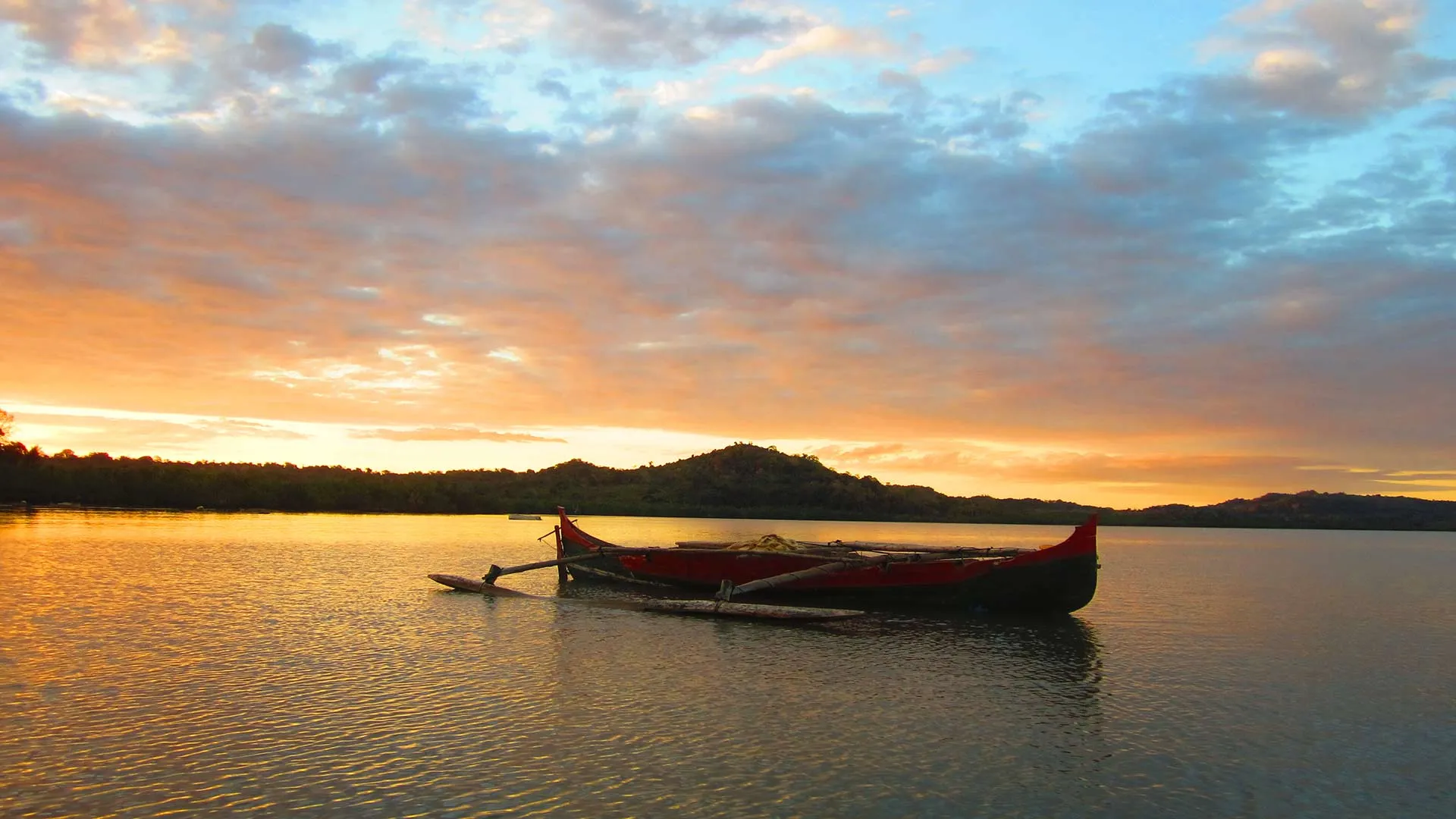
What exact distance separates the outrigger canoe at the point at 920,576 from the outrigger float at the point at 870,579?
3 cm

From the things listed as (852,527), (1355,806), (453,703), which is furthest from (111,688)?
(852,527)

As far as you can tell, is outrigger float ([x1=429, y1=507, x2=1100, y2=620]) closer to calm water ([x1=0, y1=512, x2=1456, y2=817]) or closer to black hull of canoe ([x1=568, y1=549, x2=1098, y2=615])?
black hull of canoe ([x1=568, y1=549, x2=1098, y2=615])

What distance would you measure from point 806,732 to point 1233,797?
6045mm

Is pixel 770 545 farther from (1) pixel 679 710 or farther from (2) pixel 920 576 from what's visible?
(1) pixel 679 710

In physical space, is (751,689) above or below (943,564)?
below

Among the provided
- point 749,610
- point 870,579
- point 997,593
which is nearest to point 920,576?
point 870,579

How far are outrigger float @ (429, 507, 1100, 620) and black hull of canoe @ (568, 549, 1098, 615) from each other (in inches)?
1.0

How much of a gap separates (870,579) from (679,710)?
1471 cm

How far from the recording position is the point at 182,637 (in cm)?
2231

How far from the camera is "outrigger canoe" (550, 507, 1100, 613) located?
28234 millimetres

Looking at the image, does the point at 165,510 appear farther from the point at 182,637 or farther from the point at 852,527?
the point at 852,527

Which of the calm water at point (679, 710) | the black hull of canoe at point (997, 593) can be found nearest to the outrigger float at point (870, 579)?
the black hull of canoe at point (997, 593)

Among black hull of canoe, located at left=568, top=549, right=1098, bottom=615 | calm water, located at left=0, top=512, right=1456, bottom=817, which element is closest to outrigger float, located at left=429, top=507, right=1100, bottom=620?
black hull of canoe, located at left=568, top=549, right=1098, bottom=615

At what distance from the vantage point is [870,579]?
98.2 ft
